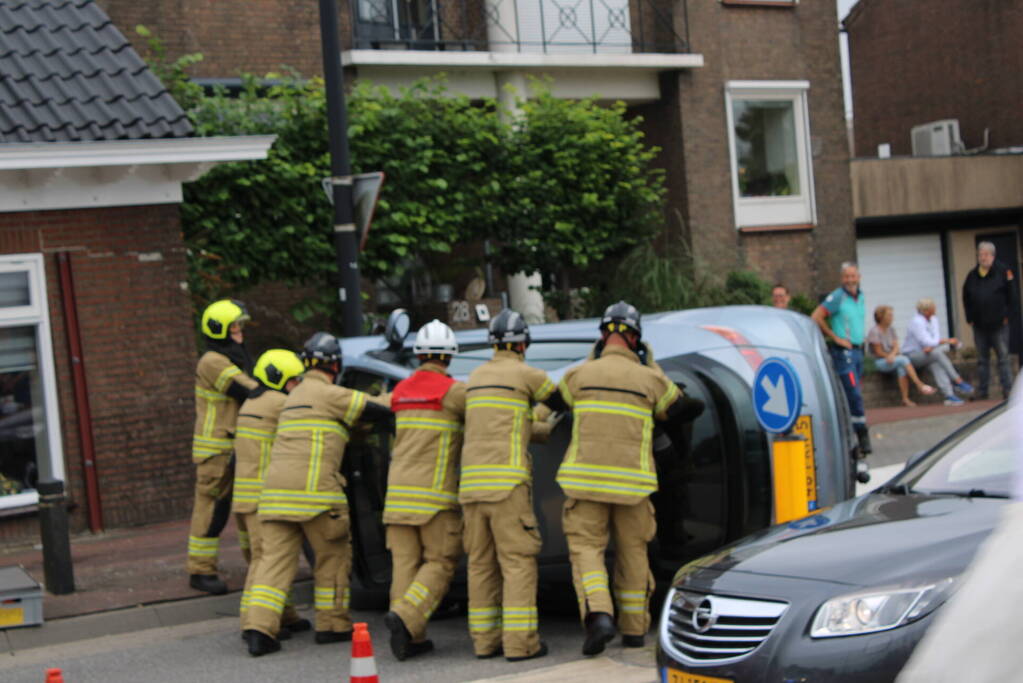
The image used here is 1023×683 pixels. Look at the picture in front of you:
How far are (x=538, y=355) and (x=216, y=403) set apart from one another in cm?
249

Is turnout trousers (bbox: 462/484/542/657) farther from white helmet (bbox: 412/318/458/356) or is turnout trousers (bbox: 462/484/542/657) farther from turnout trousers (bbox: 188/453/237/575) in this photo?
turnout trousers (bbox: 188/453/237/575)

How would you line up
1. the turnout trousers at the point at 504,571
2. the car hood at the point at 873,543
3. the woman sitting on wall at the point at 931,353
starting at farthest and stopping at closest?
the woman sitting on wall at the point at 931,353 → the turnout trousers at the point at 504,571 → the car hood at the point at 873,543

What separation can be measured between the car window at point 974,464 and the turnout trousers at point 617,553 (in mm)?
1513

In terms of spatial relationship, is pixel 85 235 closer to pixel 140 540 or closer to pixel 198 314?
pixel 198 314

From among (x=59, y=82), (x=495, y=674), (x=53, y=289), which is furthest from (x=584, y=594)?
(x=59, y=82)

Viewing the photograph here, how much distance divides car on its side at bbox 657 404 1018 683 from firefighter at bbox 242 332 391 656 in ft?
8.63

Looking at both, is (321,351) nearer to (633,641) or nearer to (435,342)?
(435,342)

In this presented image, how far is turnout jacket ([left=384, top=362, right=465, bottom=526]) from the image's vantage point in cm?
716

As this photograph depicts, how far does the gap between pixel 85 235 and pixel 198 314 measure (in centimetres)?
194

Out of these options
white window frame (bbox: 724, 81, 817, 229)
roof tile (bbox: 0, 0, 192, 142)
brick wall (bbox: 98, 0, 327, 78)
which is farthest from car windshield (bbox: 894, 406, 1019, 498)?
white window frame (bbox: 724, 81, 817, 229)

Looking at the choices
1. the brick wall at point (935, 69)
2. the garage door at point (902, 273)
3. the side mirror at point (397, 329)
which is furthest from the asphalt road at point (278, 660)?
the brick wall at point (935, 69)

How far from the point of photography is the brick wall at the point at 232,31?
52.3 ft

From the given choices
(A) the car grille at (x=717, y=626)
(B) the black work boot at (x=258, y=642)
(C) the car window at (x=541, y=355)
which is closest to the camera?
(A) the car grille at (x=717, y=626)

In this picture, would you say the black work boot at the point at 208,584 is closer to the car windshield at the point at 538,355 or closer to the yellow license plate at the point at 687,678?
the car windshield at the point at 538,355
